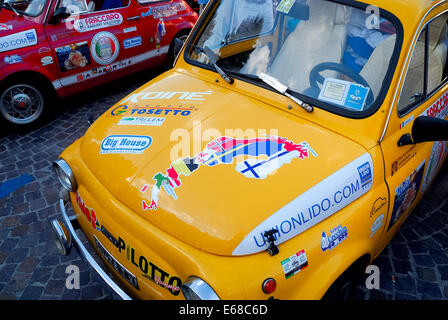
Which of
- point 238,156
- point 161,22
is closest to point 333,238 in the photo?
point 238,156

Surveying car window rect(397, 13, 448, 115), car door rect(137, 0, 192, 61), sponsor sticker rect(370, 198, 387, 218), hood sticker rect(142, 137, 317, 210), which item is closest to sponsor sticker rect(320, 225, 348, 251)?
sponsor sticker rect(370, 198, 387, 218)

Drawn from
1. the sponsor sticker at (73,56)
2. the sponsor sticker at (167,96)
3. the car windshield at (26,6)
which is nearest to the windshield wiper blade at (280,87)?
the sponsor sticker at (167,96)

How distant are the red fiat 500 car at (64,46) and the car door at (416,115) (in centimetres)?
431

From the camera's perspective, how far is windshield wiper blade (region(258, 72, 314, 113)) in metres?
2.42

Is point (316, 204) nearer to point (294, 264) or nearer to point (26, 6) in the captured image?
point (294, 264)

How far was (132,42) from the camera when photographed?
18.6 ft

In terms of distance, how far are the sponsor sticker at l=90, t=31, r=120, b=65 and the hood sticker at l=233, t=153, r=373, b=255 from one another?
4364 millimetres

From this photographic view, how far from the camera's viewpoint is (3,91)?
4.75m

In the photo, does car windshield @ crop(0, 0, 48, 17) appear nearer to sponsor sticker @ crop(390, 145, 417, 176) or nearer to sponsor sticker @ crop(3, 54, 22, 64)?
sponsor sticker @ crop(3, 54, 22, 64)

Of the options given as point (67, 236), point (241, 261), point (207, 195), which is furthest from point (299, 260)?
point (67, 236)

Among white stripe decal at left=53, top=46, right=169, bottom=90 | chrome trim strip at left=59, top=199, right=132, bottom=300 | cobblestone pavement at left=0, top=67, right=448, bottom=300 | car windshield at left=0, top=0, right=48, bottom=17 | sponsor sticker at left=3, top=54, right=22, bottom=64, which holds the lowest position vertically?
cobblestone pavement at left=0, top=67, right=448, bottom=300

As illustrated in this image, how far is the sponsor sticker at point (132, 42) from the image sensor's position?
5594mm
